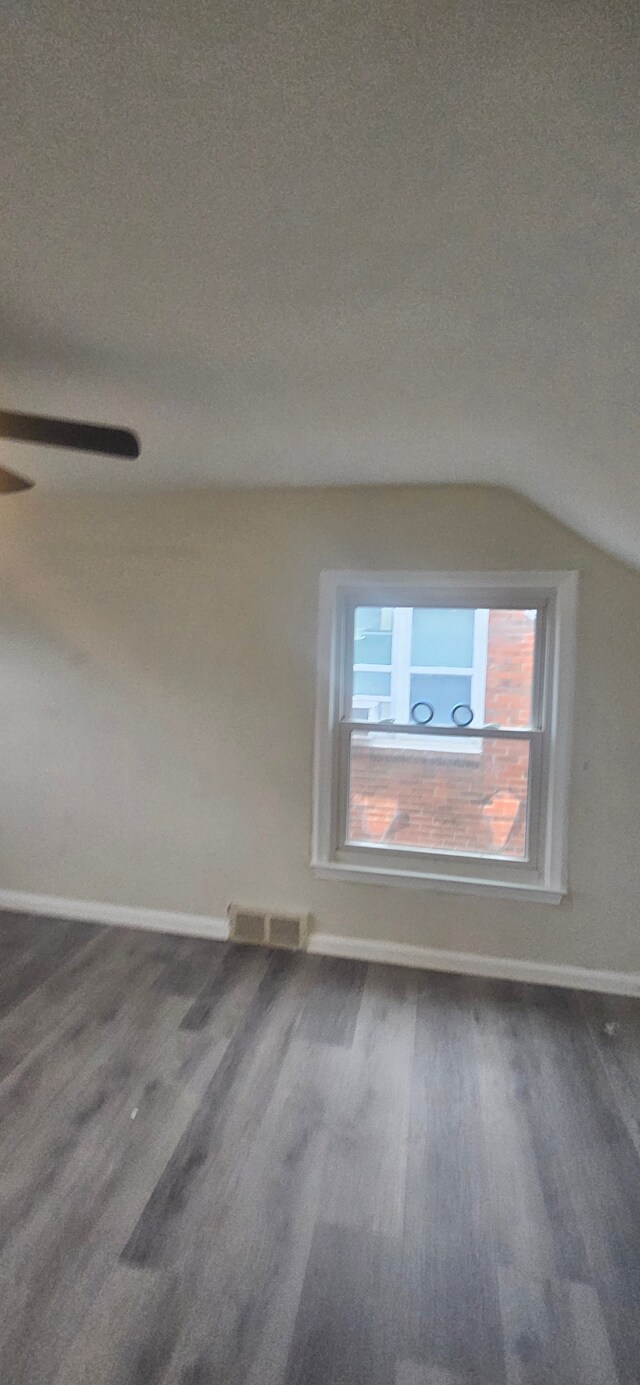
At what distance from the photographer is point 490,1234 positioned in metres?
1.47

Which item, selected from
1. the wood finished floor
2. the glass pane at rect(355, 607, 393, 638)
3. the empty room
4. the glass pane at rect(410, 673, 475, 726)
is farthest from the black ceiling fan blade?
the wood finished floor

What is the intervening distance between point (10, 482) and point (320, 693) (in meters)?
1.47

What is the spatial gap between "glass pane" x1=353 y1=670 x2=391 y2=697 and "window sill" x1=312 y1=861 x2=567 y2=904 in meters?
0.80

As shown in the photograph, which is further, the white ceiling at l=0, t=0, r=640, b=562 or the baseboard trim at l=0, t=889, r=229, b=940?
the baseboard trim at l=0, t=889, r=229, b=940

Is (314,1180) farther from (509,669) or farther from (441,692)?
(509,669)

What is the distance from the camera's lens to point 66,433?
1300 mm

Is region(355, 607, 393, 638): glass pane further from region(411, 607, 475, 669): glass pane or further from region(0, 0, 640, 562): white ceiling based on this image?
region(0, 0, 640, 562): white ceiling

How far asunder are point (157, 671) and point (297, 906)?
131 cm

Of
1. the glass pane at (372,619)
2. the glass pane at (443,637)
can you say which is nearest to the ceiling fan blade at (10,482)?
the glass pane at (372,619)

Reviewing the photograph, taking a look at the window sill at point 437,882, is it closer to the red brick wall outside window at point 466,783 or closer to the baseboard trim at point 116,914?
the red brick wall outside window at point 466,783

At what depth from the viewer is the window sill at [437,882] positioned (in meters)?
2.50

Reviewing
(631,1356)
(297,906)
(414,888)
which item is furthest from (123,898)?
(631,1356)

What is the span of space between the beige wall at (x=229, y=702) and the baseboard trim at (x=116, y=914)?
5 cm

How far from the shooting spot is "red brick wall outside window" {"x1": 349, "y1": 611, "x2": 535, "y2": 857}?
8.43ft
